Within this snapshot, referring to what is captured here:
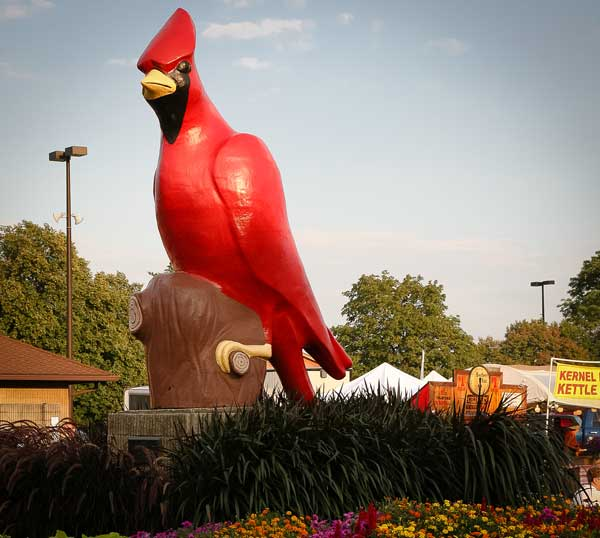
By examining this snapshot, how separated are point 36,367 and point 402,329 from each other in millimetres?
22158

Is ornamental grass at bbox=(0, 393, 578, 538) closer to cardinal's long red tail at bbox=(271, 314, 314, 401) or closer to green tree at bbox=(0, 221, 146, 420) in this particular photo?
cardinal's long red tail at bbox=(271, 314, 314, 401)

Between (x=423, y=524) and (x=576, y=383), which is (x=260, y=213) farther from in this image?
(x=576, y=383)

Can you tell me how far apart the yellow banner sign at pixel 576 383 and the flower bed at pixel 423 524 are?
8.44 meters

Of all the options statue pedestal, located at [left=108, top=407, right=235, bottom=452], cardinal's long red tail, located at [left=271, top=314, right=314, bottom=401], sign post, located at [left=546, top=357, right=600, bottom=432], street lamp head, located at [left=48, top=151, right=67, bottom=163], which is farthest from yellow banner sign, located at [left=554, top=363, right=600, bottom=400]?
street lamp head, located at [left=48, top=151, right=67, bottom=163]

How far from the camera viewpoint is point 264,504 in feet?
23.7

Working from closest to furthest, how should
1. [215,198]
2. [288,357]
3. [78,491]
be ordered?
[78,491] < [215,198] < [288,357]

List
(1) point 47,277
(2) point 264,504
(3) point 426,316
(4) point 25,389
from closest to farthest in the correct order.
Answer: (2) point 264,504 < (4) point 25,389 < (1) point 47,277 < (3) point 426,316

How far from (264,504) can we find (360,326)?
1395 inches

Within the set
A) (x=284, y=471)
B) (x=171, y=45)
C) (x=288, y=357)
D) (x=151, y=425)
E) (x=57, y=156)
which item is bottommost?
(x=284, y=471)

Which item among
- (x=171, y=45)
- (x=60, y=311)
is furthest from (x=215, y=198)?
(x=60, y=311)

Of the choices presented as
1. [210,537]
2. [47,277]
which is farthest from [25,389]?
[210,537]

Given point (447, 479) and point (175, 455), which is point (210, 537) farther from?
point (447, 479)

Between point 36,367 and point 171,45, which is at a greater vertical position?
point 171,45

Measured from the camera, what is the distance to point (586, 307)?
1960 inches
